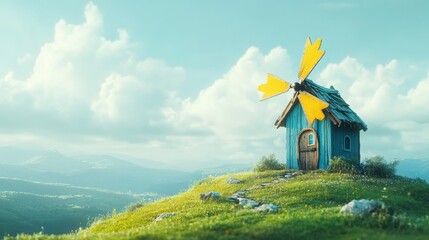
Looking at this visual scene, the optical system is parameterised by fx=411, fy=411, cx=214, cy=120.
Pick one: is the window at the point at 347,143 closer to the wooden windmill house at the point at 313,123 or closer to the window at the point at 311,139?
the wooden windmill house at the point at 313,123

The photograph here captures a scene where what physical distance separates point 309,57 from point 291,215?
958 inches

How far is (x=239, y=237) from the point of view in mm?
13031

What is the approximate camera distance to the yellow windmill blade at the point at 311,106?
35.9 metres

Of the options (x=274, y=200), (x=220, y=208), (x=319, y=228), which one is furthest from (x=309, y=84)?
(x=319, y=228)

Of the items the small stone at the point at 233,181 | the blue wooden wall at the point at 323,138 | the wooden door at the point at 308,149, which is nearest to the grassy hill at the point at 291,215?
the small stone at the point at 233,181

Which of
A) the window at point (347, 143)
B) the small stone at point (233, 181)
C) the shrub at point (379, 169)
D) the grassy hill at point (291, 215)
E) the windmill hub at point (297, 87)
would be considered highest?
the windmill hub at point (297, 87)

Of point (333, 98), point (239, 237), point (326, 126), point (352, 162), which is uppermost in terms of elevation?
point (333, 98)

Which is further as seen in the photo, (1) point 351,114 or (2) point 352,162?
(1) point 351,114

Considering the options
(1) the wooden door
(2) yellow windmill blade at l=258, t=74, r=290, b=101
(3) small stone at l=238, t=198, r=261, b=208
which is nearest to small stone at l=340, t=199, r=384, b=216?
(3) small stone at l=238, t=198, r=261, b=208

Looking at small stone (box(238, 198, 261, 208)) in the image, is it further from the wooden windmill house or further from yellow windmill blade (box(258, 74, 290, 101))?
yellow windmill blade (box(258, 74, 290, 101))

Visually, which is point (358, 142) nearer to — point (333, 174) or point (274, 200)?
point (333, 174)

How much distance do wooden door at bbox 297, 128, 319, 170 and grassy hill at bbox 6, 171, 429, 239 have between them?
3.32 metres

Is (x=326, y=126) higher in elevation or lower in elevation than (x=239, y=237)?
higher

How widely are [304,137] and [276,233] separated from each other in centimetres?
2692
